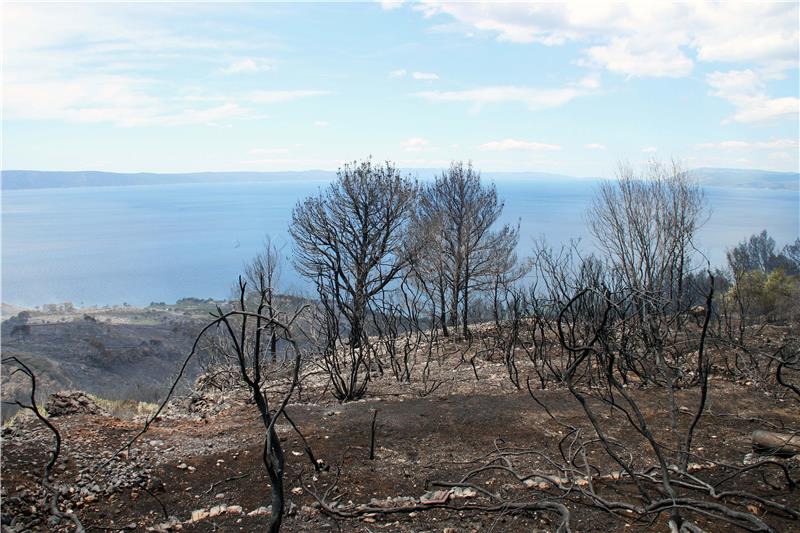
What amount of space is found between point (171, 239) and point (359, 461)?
11344 centimetres

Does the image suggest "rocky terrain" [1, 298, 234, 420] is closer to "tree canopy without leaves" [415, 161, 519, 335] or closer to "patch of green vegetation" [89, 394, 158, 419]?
"patch of green vegetation" [89, 394, 158, 419]

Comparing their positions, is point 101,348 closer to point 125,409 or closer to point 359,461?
point 125,409

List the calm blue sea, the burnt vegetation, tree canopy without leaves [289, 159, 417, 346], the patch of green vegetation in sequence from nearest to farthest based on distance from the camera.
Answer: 1. the burnt vegetation
2. the patch of green vegetation
3. tree canopy without leaves [289, 159, 417, 346]
4. the calm blue sea

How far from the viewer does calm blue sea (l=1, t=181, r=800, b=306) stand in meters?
71.0

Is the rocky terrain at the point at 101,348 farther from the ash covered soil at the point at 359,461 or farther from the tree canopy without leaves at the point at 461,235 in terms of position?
the ash covered soil at the point at 359,461

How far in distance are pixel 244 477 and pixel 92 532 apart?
126 centimetres

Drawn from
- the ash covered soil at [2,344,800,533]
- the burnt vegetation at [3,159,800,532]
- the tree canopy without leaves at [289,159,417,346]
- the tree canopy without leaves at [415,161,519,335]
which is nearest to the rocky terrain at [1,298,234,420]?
the burnt vegetation at [3,159,800,532]

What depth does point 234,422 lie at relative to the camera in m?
6.89

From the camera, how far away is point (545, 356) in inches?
372

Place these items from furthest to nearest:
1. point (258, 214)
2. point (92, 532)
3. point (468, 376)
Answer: point (258, 214)
point (468, 376)
point (92, 532)

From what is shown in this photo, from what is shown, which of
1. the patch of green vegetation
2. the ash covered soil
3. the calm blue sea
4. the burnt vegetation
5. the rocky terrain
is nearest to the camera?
the burnt vegetation

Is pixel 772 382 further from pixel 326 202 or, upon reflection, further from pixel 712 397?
pixel 326 202

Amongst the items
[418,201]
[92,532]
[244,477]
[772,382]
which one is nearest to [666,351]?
[772,382]

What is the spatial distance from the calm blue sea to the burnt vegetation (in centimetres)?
2033
